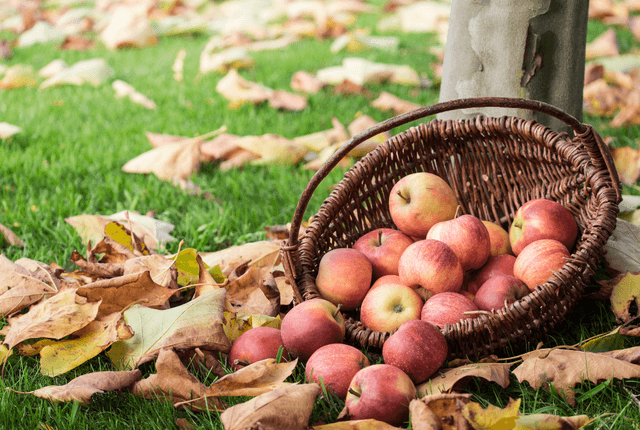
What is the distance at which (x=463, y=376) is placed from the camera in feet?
4.00

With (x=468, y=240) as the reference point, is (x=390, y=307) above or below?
below

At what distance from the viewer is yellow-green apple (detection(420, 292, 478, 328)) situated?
4.50 ft

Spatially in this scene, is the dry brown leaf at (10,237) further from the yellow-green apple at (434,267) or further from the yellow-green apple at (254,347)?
the yellow-green apple at (434,267)

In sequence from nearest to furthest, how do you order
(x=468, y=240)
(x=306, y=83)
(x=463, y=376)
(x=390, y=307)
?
(x=463, y=376)
(x=390, y=307)
(x=468, y=240)
(x=306, y=83)

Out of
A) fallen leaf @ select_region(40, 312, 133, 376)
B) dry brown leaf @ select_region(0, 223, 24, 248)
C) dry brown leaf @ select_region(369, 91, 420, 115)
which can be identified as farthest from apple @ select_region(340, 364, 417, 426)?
dry brown leaf @ select_region(369, 91, 420, 115)

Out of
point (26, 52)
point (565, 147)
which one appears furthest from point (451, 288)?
point (26, 52)

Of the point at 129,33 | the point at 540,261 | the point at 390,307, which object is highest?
the point at 129,33

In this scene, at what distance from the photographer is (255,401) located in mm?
1084

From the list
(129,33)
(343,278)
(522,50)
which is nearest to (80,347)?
(343,278)

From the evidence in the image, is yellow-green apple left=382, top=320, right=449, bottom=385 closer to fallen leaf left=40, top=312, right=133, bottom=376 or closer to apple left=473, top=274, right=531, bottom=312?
apple left=473, top=274, right=531, bottom=312

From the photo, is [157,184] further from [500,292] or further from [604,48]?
[604,48]

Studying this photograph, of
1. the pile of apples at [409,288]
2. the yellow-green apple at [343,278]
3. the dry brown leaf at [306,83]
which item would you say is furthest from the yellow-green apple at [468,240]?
the dry brown leaf at [306,83]

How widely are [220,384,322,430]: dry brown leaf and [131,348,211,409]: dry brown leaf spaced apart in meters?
0.19

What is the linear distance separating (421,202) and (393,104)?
1.80 meters
